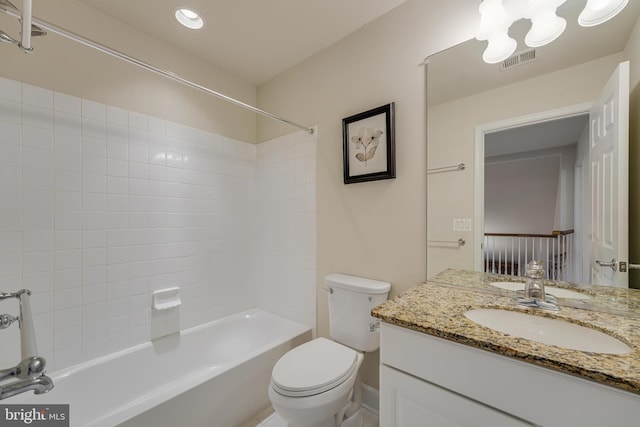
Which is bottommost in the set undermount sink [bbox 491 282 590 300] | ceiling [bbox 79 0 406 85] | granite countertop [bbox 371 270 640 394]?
granite countertop [bbox 371 270 640 394]

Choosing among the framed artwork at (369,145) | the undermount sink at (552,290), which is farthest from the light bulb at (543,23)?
the undermount sink at (552,290)

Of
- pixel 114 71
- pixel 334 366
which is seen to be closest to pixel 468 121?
pixel 334 366

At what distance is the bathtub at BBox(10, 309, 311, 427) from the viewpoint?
122 cm

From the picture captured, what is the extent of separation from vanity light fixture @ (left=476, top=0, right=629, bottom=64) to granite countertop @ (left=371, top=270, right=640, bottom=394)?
1.03 m

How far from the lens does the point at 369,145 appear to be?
1609 mm

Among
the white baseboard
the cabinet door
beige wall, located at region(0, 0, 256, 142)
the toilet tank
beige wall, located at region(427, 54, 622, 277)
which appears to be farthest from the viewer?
the white baseboard

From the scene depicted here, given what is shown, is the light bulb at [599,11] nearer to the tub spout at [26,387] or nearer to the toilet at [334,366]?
the toilet at [334,366]

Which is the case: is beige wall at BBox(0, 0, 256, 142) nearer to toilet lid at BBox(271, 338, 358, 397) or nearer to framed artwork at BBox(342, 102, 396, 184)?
framed artwork at BBox(342, 102, 396, 184)

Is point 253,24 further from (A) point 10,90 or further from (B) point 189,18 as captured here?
(A) point 10,90

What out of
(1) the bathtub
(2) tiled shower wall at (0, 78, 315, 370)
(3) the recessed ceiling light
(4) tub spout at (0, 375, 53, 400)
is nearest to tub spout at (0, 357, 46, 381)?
(4) tub spout at (0, 375, 53, 400)

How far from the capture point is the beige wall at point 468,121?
0.99m

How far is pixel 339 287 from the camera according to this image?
5.19 ft

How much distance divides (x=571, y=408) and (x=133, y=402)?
206cm

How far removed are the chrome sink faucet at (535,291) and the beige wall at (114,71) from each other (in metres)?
2.21
